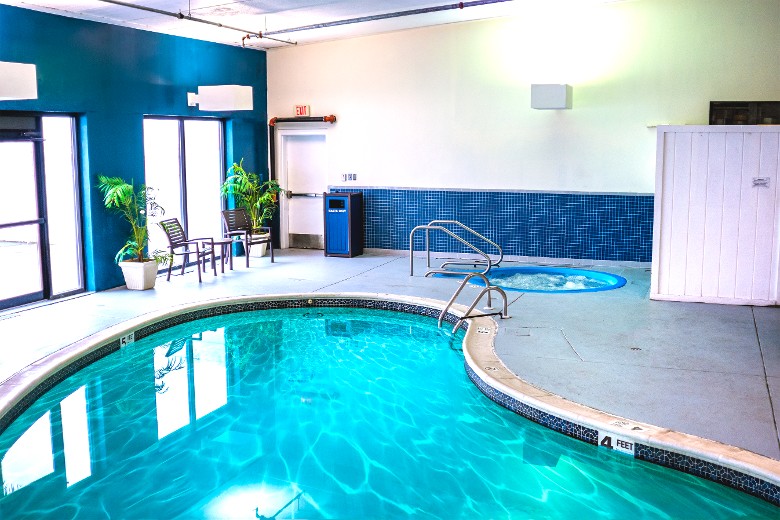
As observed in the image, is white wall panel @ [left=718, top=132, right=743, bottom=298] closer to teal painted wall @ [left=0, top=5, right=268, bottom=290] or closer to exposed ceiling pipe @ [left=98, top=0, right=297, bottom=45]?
exposed ceiling pipe @ [left=98, top=0, right=297, bottom=45]

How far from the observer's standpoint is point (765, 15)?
909cm

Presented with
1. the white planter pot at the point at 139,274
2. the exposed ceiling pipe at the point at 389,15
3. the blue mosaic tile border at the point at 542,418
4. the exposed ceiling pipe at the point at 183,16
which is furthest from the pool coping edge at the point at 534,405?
the exposed ceiling pipe at the point at 389,15

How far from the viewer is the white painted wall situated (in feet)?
31.0

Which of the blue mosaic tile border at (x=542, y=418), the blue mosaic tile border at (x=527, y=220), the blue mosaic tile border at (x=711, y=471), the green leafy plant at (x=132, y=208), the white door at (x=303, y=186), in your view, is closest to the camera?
the blue mosaic tile border at (x=711, y=471)

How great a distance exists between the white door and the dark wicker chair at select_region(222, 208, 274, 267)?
3.24 feet

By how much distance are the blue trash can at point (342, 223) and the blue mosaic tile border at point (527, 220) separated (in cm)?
31

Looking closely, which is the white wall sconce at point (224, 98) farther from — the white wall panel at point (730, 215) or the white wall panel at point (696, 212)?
the white wall panel at point (730, 215)

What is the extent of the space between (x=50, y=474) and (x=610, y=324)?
16.1ft

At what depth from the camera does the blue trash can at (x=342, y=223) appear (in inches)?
449

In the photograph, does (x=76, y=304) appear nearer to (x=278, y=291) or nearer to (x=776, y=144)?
(x=278, y=291)

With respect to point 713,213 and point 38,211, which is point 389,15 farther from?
point 38,211

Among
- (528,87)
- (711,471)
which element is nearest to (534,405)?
(711,471)

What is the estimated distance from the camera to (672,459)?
4.50 metres

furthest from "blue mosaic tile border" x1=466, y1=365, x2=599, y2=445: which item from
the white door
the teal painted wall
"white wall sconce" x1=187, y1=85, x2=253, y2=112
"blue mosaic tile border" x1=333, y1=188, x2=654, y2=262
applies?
the white door
